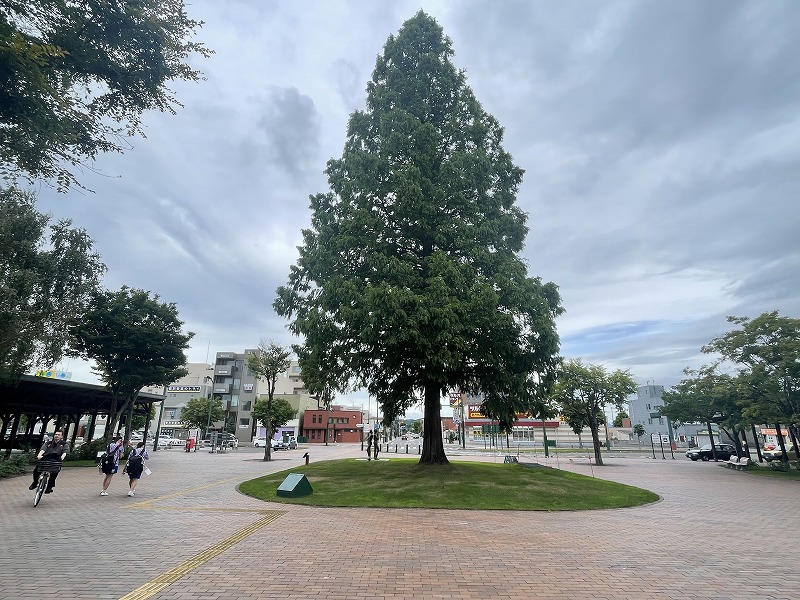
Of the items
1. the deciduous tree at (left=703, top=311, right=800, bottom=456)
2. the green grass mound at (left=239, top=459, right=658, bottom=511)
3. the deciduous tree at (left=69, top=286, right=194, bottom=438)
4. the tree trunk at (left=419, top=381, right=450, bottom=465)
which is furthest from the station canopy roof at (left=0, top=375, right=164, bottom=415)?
the deciduous tree at (left=703, top=311, right=800, bottom=456)

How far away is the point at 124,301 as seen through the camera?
1200 inches

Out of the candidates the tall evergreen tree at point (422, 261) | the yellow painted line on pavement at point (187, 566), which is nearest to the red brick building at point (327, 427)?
the tall evergreen tree at point (422, 261)

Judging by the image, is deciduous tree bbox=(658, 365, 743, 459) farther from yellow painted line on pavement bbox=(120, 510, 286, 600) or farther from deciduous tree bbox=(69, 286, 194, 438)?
deciduous tree bbox=(69, 286, 194, 438)

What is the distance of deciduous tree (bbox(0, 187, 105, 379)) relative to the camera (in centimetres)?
2164

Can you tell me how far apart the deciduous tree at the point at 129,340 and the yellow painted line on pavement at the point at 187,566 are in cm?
2487

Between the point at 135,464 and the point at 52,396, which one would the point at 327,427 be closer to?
the point at 52,396

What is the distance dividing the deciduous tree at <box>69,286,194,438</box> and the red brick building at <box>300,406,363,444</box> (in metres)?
54.2

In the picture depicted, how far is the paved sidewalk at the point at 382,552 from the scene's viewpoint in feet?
19.9

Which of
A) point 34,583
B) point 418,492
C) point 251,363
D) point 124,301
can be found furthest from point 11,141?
point 251,363

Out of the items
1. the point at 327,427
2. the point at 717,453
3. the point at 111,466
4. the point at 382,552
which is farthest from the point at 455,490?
the point at 327,427

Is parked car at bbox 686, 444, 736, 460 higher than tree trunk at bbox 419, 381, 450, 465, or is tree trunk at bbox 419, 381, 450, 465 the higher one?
tree trunk at bbox 419, 381, 450, 465

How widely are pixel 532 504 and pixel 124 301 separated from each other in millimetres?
29747

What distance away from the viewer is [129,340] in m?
29.7

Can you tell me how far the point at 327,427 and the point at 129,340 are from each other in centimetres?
5747
